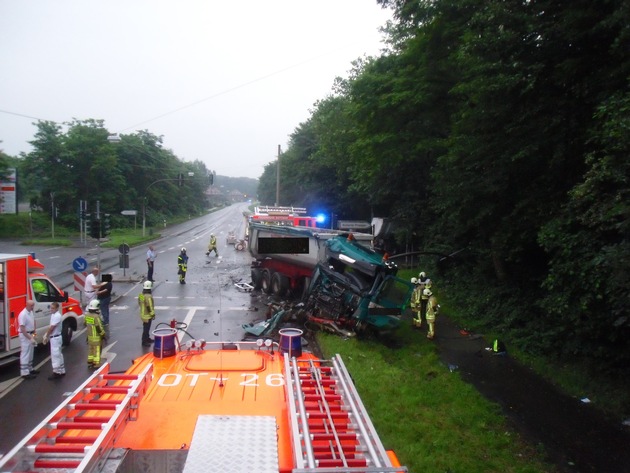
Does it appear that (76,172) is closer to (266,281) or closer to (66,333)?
(266,281)

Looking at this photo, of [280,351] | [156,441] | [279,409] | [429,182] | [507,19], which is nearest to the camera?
[156,441]

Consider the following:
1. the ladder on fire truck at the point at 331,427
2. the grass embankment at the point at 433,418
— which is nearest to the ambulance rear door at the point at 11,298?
the grass embankment at the point at 433,418

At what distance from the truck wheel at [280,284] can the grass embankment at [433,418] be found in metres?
6.52

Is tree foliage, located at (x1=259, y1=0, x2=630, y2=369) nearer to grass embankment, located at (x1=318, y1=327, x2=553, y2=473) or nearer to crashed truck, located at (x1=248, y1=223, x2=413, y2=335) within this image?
grass embankment, located at (x1=318, y1=327, x2=553, y2=473)

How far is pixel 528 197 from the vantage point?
12141 mm

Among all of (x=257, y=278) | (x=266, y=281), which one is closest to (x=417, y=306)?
(x=266, y=281)

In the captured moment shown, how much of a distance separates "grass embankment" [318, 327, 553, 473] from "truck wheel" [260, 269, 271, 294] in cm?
778

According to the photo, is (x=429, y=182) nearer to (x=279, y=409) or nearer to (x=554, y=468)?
(x=554, y=468)

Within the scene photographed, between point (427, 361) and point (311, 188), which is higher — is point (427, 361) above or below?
below

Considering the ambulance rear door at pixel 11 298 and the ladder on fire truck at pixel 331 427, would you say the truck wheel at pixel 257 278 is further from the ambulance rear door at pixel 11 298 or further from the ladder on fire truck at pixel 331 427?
the ladder on fire truck at pixel 331 427

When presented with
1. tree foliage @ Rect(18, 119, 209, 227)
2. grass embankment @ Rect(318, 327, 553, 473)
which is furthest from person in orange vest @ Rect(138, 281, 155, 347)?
tree foliage @ Rect(18, 119, 209, 227)

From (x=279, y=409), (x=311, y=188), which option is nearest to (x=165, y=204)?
(x=311, y=188)

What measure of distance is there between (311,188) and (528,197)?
34.2 m

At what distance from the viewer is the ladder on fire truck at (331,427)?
285 centimetres
